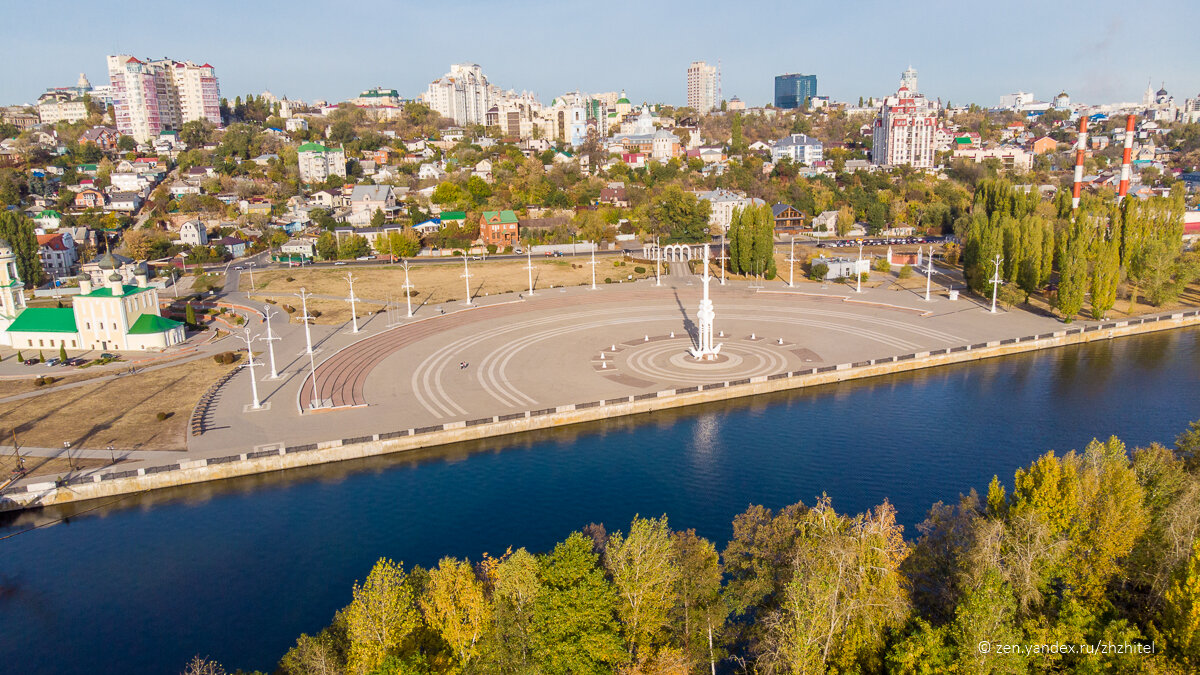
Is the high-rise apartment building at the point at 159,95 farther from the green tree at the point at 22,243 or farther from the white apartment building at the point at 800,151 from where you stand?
the white apartment building at the point at 800,151

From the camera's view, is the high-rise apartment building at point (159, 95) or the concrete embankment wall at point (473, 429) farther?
the high-rise apartment building at point (159, 95)

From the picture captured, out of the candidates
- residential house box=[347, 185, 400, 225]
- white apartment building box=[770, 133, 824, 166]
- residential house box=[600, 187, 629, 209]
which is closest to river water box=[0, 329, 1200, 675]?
residential house box=[347, 185, 400, 225]

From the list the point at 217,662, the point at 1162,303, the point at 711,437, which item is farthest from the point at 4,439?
the point at 1162,303

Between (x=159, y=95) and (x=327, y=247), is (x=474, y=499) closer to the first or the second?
(x=327, y=247)

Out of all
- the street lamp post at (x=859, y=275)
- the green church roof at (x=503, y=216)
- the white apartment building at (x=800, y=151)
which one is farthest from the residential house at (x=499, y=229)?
the white apartment building at (x=800, y=151)

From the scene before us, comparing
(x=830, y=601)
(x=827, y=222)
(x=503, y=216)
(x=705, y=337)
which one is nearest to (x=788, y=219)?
(x=827, y=222)

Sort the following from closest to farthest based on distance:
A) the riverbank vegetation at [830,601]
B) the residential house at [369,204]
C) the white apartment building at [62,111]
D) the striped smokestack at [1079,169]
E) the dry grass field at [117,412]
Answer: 1. the riverbank vegetation at [830,601]
2. the dry grass field at [117,412]
3. the striped smokestack at [1079,169]
4. the residential house at [369,204]
5. the white apartment building at [62,111]
